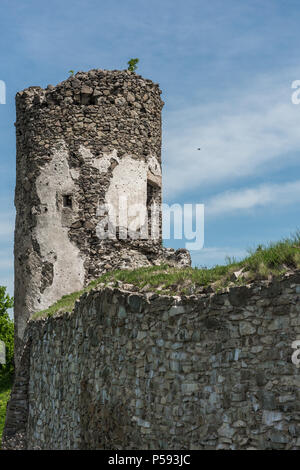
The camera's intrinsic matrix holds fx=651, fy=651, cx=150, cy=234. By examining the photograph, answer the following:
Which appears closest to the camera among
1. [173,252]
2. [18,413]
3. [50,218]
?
[18,413]

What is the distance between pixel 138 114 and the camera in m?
14.1

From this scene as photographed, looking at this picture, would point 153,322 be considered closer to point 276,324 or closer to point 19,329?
point 276,324

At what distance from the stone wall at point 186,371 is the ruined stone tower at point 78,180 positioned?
3660mm

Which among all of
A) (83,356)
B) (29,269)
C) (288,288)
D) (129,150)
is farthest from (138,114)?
(288,288)

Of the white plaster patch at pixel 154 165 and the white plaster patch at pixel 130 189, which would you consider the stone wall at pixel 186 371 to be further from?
the white plaster patch at pixel 154 165

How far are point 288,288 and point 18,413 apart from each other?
25.8ft

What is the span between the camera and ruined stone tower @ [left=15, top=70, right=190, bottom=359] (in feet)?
44.0

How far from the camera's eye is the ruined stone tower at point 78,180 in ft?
44.0

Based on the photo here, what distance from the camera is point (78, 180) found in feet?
44.3

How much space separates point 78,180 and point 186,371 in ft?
23.4

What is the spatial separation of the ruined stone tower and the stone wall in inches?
144

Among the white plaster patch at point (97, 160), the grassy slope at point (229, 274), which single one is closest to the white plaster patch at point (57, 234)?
the white plaster patch at point (97, 160)

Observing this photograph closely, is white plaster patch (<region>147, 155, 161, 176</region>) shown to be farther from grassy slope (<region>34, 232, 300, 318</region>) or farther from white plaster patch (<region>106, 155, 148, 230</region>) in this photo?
grassy slope (<region>34, 232, 300, 318</region>)

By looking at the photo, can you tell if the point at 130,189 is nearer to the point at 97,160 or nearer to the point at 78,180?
the point at 97,160
